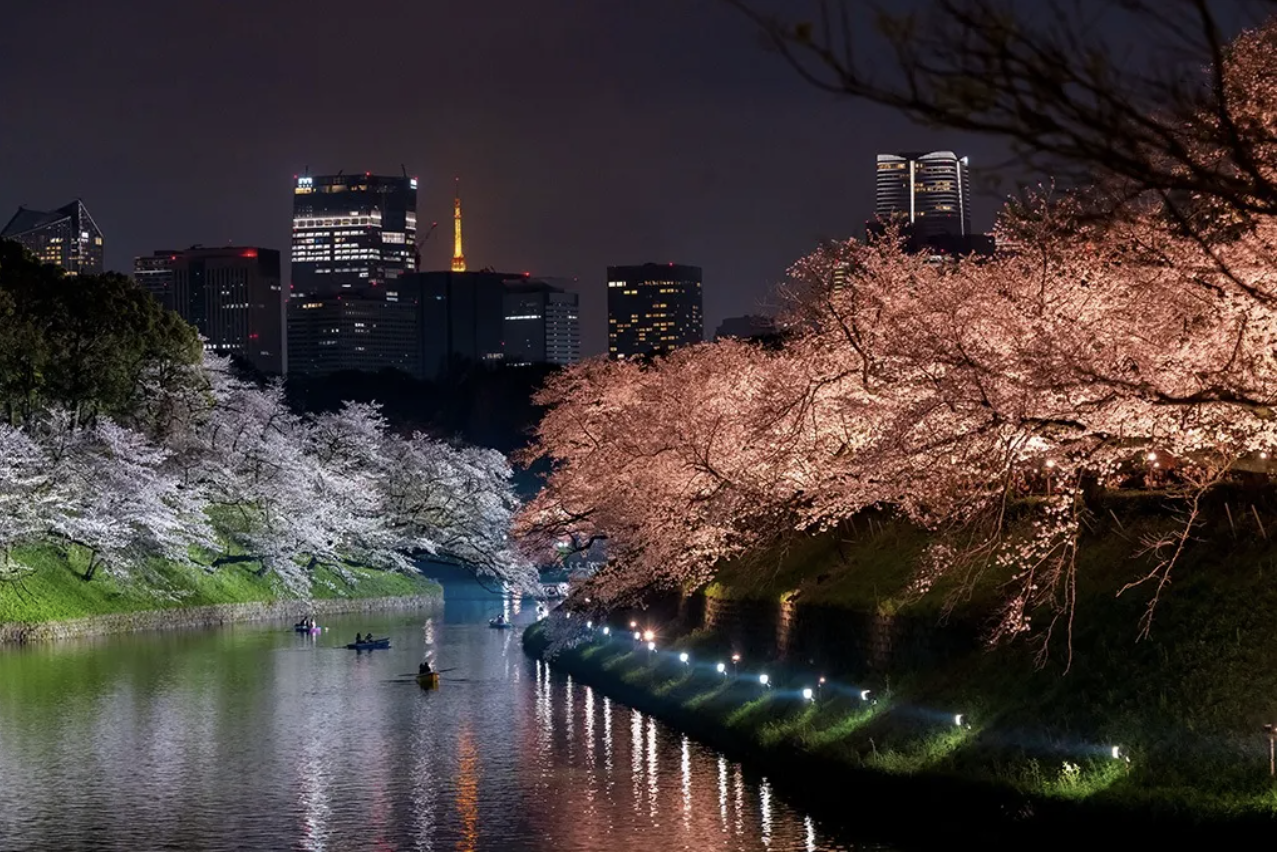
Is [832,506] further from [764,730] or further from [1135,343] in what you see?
[1135,343]

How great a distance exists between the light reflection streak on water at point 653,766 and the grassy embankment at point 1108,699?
1.59m

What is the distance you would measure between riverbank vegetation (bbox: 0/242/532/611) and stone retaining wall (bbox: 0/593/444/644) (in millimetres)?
952

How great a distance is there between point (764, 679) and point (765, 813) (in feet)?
21.4

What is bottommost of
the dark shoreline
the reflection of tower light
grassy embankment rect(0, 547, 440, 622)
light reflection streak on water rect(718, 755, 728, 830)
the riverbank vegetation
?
the reflection of tower light

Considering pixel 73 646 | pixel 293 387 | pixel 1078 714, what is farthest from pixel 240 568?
pixel 293 387

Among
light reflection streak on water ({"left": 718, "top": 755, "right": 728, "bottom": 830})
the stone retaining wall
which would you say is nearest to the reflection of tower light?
light reflection streak on water ({"left": 718, "top": 755, "right": 728, "bottom": 830})

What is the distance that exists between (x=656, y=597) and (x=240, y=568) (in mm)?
25879

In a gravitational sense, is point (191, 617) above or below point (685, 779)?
above

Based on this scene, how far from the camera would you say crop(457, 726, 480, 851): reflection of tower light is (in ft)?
71.0

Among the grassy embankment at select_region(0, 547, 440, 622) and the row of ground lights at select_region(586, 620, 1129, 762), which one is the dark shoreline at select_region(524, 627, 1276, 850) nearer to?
the row of ground lights at select_region(586, 620, 1129, 762)

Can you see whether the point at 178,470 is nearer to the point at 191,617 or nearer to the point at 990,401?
the point at 191,617

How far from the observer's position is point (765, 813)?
74.1ft

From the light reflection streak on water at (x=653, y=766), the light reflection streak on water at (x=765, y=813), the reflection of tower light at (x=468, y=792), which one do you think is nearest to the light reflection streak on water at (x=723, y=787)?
the light reflection streak on water at (x=765, y=813)

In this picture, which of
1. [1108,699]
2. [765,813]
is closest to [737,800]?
[765,813]
